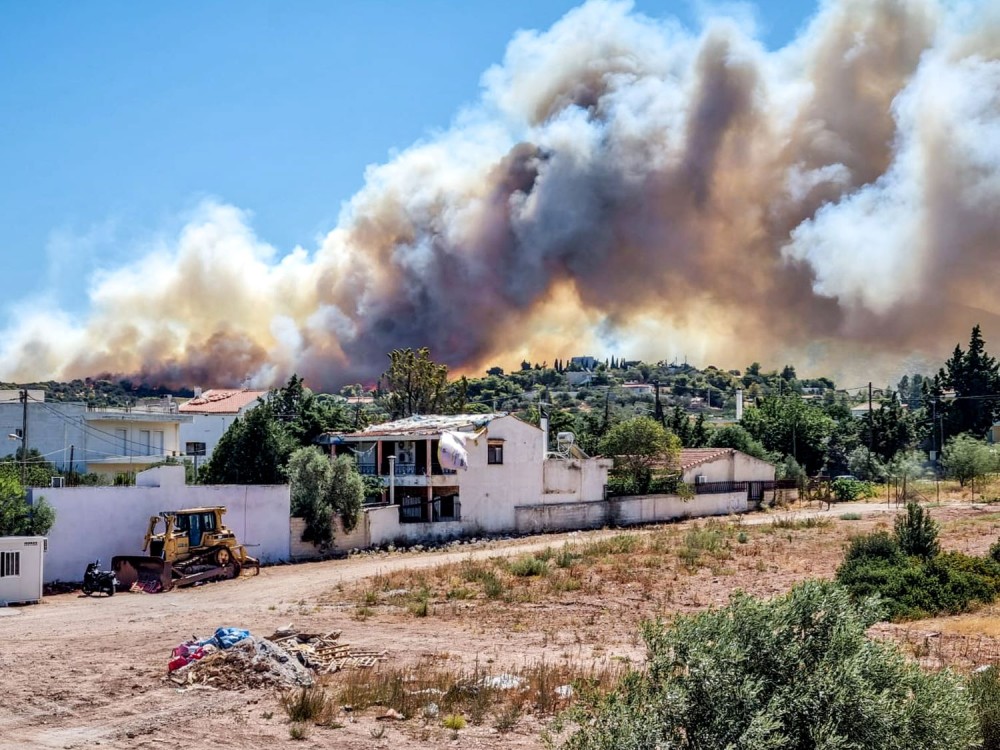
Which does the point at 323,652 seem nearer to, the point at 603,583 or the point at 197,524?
the point at 603,583

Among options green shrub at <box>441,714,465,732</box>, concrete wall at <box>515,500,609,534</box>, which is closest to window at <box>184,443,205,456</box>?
concrete wall at <box>515,500,609,534</box>

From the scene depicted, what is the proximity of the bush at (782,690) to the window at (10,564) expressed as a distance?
21612mm

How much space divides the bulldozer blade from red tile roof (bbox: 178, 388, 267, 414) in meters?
42.5

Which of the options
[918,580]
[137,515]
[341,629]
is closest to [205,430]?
[137,515]

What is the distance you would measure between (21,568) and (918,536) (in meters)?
25.8

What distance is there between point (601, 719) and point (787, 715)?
1.66 m

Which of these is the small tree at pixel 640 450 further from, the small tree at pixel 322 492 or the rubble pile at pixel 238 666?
the rubble pile at pixel 238 666

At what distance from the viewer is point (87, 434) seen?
56656 millimetres

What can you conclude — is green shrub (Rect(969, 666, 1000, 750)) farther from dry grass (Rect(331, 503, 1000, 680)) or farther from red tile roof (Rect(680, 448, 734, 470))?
red tile roof (Rect(680, 448, 734, 470))

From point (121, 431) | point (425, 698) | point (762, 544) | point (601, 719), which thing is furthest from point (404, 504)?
point (601, 719)

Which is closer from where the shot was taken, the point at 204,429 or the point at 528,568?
the point at 528,568

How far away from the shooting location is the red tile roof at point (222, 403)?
73.9 meters

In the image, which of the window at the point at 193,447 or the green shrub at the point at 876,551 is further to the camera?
the window at the point at 193,447

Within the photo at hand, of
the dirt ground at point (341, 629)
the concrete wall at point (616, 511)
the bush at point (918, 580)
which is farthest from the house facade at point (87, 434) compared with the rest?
the bush at point (918, 580)
